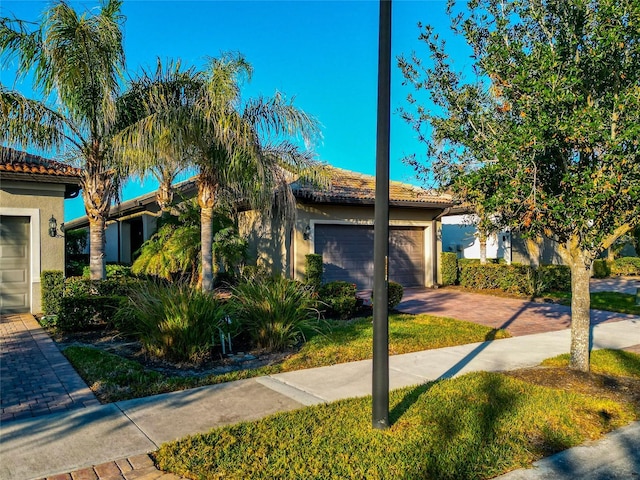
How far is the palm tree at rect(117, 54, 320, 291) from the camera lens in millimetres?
9625

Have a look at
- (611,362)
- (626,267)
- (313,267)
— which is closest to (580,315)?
(611,362)

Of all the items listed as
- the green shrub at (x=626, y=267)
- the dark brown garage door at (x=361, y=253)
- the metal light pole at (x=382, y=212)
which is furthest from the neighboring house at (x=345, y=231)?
the green shrub at (x=626, y=267)

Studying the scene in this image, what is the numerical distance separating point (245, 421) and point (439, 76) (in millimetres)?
5316

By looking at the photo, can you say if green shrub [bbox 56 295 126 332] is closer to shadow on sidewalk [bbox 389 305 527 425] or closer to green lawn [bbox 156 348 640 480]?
green lawn [bbox 156 348 640 480]

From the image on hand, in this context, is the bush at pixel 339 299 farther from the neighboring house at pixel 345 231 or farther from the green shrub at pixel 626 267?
the green shrub at pixel 626 267

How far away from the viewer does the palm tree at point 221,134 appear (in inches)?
379

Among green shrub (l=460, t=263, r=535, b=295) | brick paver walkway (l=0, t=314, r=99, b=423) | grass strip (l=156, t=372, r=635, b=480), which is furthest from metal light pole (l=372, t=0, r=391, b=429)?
green shrub (l=460, t=263, r=535, b=295)

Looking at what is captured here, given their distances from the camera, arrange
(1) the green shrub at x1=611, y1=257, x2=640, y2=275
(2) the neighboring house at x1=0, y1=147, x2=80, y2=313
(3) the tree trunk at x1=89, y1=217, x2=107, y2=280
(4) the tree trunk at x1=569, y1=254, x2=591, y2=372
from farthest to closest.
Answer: (1) the green shrub at x1=611, y1=257, x2=640, y2=275 → (2) the neighboring house at x1=0, y1=147, x2=80, y2=313 → (3) the tree trunk at x1=89, y1=217, x2=107, y2=280 → (4) the tree trunk at x1=569, y1=254, x2=591, y2=372

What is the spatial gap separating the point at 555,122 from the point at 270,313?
508 cm

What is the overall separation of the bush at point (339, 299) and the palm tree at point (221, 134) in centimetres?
259

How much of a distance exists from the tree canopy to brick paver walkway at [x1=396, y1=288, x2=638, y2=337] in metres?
4.44

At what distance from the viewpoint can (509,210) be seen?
626cm

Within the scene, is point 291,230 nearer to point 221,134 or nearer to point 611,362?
point 221,134

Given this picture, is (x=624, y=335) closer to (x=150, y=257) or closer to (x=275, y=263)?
(x=275, y=263)
